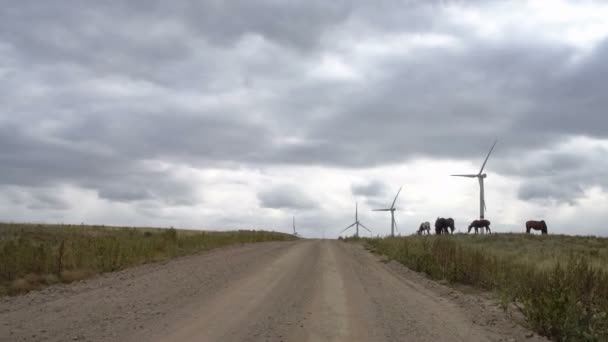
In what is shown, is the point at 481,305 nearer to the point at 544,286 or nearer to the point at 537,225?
the point at 544,286

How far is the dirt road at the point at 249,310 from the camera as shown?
9102 mm

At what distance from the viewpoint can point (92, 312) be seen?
10680 millimetres

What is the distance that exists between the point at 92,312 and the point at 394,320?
5497 mm

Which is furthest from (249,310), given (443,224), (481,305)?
(443,224)

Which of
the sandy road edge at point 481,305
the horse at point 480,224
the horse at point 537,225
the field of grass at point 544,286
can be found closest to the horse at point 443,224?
the horse at point 480,224

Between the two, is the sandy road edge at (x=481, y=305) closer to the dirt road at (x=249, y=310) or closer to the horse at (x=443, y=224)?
the dirt road at (x=249, y=310)

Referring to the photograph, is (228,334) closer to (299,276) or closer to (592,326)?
(592,326)

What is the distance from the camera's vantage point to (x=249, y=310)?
1104 cm

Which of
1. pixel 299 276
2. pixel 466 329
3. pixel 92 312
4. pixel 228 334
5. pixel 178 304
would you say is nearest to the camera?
pixel 228 334

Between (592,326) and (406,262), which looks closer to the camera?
(592,326)

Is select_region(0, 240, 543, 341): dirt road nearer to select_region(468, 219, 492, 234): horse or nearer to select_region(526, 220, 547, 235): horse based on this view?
select_region(468, 219, 492, 234): horse

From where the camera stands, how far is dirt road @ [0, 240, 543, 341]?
29.9 feet

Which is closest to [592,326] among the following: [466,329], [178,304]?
[466,329]

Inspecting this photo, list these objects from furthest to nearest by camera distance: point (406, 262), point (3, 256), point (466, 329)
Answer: point (406, 262), point (3, 256), point (466, 329)
